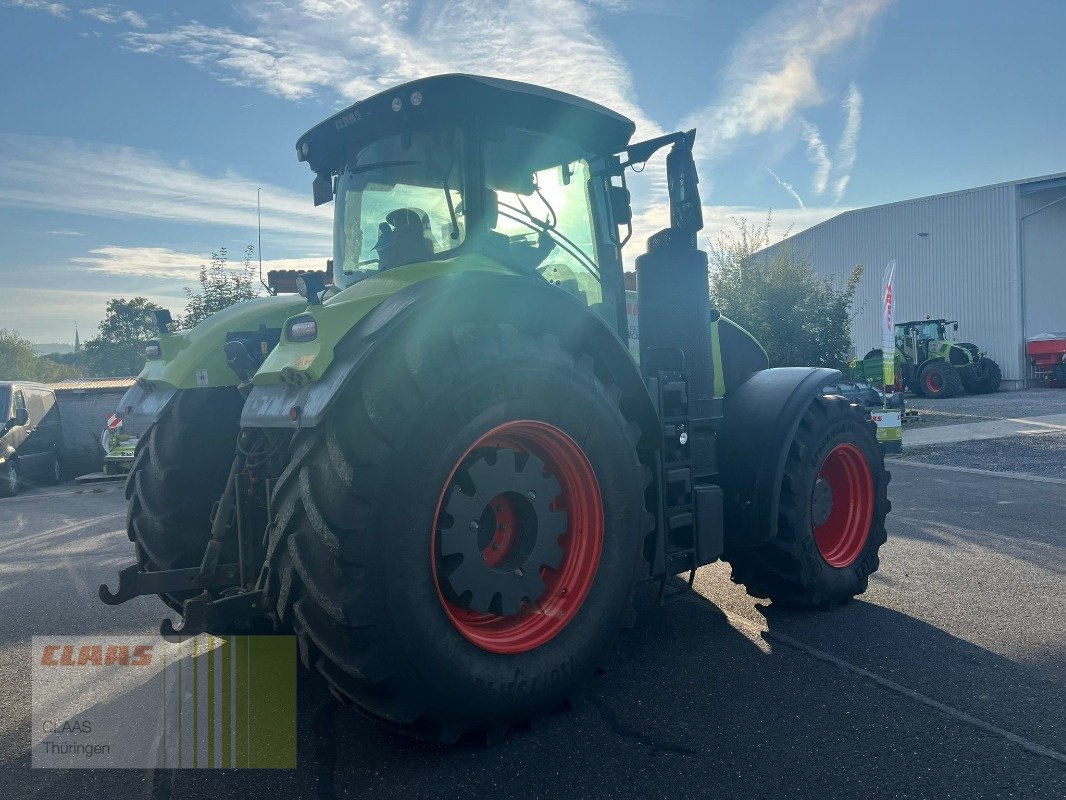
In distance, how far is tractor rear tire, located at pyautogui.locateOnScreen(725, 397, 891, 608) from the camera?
436cm

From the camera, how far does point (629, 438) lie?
135 inches

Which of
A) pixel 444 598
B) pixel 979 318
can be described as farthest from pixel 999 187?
pixel 444 598

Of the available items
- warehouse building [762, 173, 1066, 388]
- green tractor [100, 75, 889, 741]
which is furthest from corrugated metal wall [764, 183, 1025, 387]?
green tractor [100, 75, 889, 741]

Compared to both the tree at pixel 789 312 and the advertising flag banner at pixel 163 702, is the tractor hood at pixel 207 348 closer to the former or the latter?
the advertising flag banner at pixel 163 702

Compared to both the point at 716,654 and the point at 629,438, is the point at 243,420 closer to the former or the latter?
the point at 629,438

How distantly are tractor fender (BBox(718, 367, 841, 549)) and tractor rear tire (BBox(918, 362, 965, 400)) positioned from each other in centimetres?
2254

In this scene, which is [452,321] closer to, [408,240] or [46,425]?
[408,240]

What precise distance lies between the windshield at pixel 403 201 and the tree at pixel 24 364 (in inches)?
2054

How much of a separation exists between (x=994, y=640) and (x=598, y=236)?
9.38 feet

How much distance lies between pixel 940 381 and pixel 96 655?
82.5 ft

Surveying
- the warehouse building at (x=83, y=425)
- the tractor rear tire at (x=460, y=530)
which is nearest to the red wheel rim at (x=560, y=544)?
the tractor rear tire at (x=460, y=530)

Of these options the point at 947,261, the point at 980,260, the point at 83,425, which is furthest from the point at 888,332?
the point at 947,261

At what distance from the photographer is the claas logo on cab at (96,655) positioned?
4.10 meters

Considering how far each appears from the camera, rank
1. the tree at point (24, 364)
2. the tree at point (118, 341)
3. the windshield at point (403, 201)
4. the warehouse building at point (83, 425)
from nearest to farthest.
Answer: the windshield at point (403, 201), the warehouse building at point (83, 425), the tree at point (118, 341), the tree at point (24, 364)
